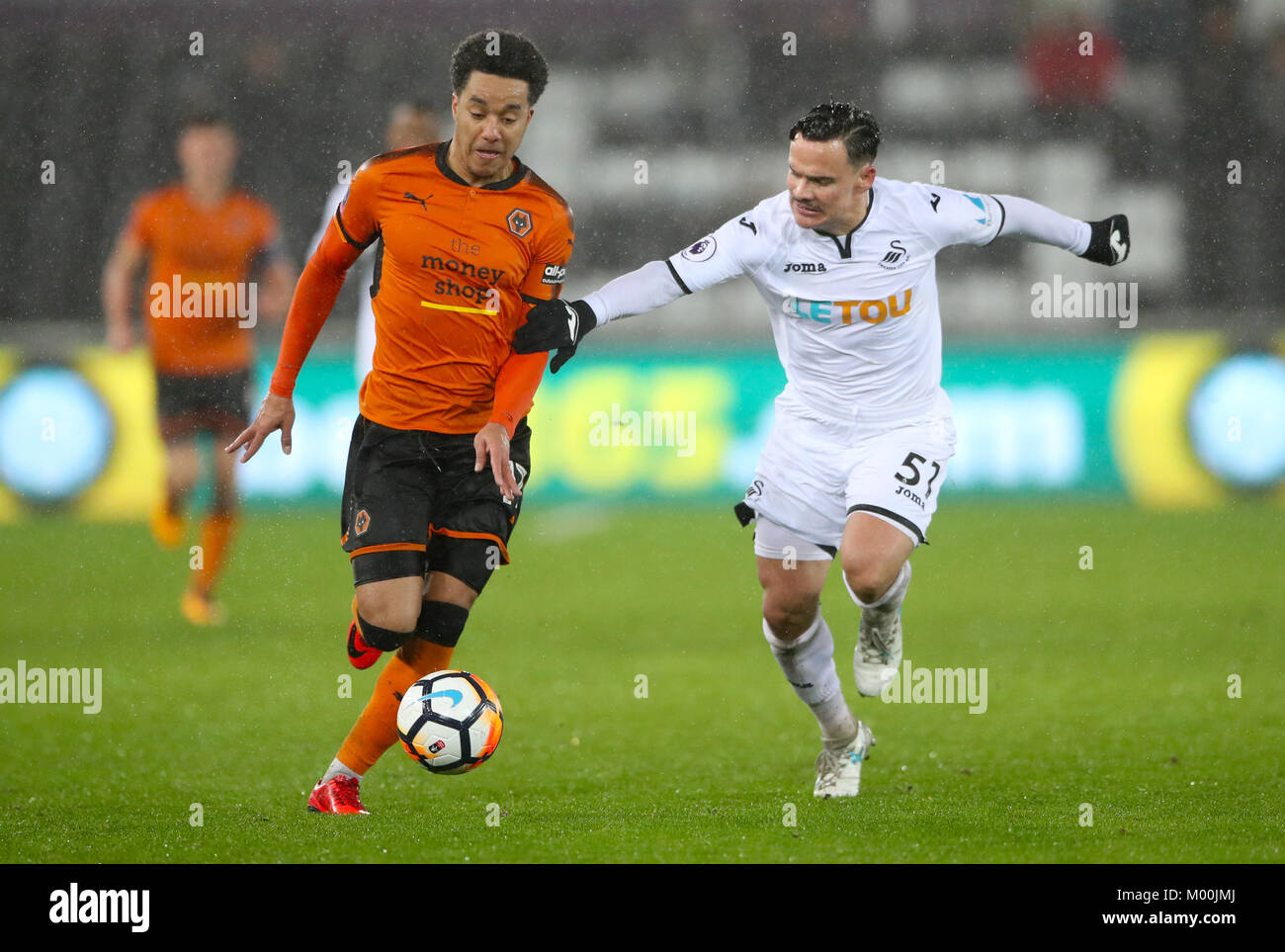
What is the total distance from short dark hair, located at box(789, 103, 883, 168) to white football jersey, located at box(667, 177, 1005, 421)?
0.27 m

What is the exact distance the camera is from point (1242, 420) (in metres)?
11.8

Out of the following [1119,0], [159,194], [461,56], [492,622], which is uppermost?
[1119,0]

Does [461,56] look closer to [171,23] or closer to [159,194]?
[159,194]

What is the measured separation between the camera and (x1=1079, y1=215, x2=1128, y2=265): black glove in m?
5.42

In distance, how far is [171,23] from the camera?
16.5 meters

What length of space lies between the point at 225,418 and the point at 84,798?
401 cm

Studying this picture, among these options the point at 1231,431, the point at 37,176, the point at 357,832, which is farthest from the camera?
the point at 37,176

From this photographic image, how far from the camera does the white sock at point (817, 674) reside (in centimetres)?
548

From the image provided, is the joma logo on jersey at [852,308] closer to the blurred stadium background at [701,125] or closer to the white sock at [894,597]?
the white sock at [894,597]

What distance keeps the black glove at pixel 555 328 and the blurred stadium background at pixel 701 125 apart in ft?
24.8

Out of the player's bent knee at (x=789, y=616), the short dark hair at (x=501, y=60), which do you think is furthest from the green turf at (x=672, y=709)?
the short dark hair at (x=501, y=60)

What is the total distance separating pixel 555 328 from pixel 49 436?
26.4 feet

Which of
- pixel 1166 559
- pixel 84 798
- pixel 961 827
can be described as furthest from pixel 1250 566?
pixel 84 798

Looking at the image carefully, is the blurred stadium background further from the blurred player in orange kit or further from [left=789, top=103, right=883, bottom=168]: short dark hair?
[left=789, top=103, right=883, bottom=168]: short dark hair
